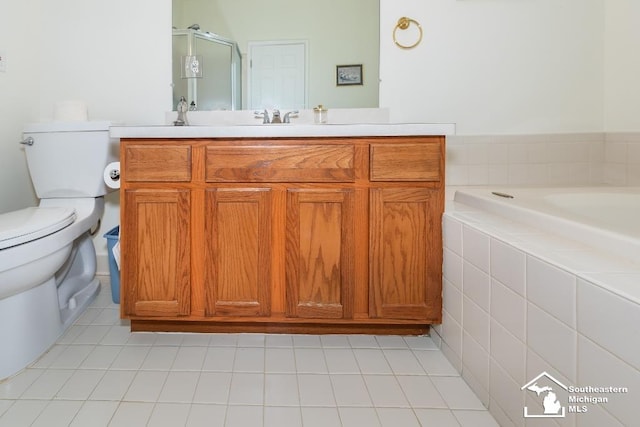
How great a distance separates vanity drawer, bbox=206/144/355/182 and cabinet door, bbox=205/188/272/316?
0.21 ft

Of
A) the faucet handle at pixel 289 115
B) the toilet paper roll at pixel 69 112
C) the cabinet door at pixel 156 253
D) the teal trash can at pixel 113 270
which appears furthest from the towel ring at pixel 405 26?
the teal trash can at pixel 113 270

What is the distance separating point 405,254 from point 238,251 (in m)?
0.63

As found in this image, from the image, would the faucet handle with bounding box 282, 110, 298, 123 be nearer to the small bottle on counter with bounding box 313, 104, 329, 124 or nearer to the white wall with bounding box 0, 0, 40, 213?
the small bottle on counter with bounding box 313, 104, 329, 124

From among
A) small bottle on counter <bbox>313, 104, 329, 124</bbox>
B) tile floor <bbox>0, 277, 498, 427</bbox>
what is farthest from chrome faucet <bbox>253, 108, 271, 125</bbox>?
tile floor <bbox>0, 277, 498, 427</bbox>

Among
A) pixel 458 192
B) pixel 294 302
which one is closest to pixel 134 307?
pixel 294 302

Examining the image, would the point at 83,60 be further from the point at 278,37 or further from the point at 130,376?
the point at 130,376

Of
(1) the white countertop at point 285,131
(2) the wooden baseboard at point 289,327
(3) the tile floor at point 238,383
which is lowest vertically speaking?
(3) the tile floor at point 238,383

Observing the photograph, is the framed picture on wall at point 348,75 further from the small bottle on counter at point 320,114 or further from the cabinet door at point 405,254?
the cabinet door at point 405,254

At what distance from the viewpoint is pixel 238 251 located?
5.25ft

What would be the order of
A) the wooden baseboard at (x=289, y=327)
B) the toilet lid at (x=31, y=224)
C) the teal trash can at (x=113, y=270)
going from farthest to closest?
1. the teal trash can at (x=113, y=270)
2. the wooden baseboard at (x=289, y=327)
3. the toilet lid at (x=31, y=224)

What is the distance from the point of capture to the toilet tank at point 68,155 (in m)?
1.90

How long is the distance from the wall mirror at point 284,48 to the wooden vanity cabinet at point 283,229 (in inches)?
26.2

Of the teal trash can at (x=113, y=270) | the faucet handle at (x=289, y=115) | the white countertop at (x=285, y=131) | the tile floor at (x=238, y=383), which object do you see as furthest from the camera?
the faucet handle at (x=289, y=115)

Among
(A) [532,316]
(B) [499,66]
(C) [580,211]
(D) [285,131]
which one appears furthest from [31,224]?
(B) [499,66]
